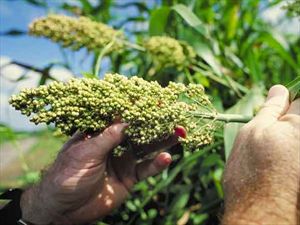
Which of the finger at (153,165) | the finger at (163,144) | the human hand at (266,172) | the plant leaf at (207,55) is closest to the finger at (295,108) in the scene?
the human hand at (266,172)

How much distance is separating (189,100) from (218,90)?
1218 millimetres

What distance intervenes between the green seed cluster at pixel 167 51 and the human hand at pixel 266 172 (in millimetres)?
893

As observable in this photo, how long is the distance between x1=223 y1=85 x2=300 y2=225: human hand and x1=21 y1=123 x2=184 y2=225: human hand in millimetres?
293

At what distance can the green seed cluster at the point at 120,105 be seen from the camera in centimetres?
131

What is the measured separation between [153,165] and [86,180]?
274 millimetres

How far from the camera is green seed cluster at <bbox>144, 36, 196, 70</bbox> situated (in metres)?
2.18

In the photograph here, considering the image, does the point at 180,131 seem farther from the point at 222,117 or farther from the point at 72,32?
the point at 72,32

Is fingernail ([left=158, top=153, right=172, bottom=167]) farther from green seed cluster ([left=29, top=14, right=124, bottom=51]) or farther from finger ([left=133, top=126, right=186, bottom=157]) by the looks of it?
green seed cluster ([left=29, top=14, right=124, bottom=51])

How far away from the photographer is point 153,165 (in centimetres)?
189

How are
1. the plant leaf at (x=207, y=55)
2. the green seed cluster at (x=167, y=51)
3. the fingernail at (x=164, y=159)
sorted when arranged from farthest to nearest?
the plant leaf at (x=207, y=55) → the green seed cluster at (x=167, y=51) → the fingernail at (x=164, y=159)

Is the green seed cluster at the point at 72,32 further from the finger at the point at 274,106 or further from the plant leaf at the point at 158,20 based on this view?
the finger at the point at 274,106

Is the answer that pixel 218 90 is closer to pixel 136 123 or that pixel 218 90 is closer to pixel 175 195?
pixel 175 195

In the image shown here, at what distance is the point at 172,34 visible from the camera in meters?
2.83

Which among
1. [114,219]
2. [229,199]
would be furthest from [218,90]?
[229,199]
